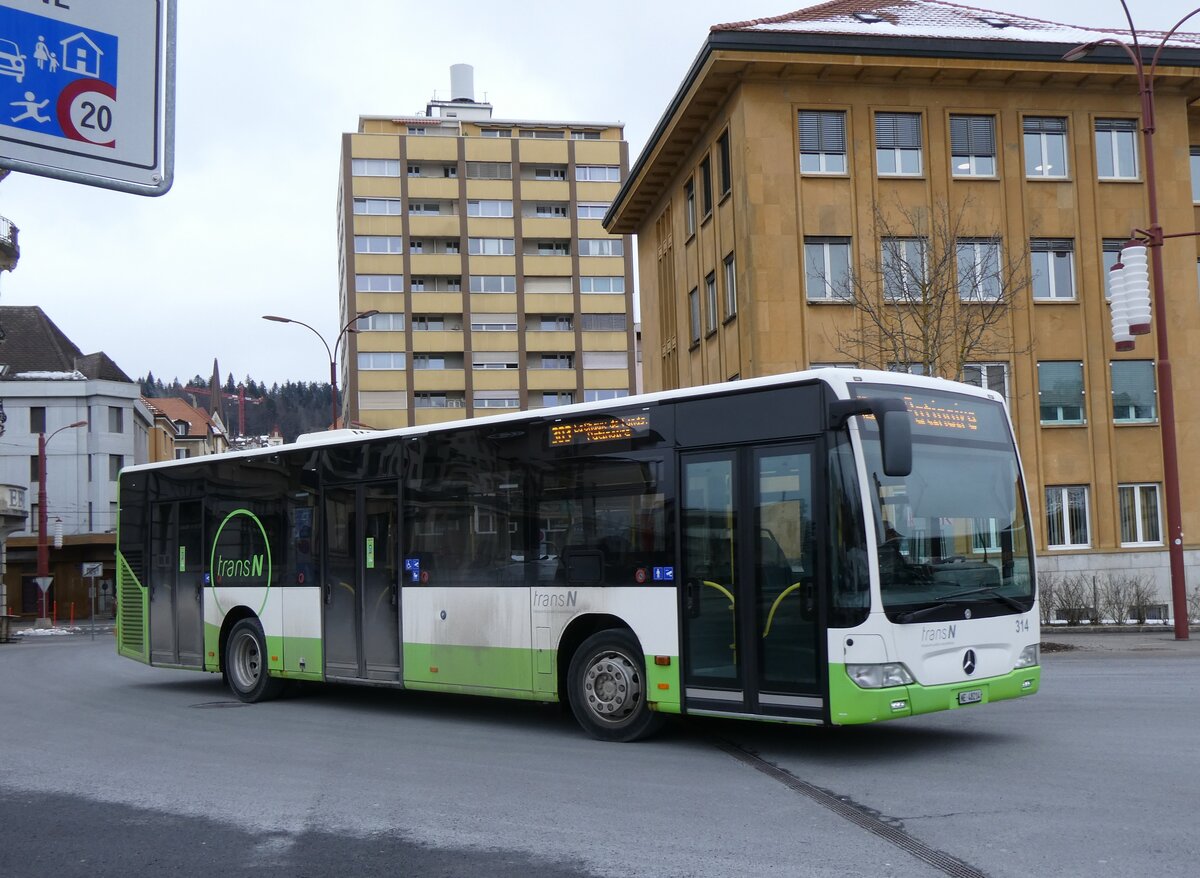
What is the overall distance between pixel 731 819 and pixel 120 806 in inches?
159

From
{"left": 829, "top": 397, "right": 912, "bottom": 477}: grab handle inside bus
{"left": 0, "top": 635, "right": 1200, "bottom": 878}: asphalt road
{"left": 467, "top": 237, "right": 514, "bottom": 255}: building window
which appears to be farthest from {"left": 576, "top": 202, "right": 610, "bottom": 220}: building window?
{"left": 829, "top": 397, "right": 912, "bottom": 477}: grab handle inside bus

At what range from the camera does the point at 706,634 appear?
A: 10.3 m

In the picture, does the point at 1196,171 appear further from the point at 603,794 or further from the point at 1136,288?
the point at 603,794

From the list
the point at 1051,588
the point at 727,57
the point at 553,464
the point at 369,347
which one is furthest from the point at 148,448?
the point at 553,464

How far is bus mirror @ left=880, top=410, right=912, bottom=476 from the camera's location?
9.07 meters

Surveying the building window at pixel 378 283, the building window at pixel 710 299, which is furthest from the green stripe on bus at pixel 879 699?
the building window at pixel 378 283

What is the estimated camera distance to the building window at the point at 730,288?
32.2 m

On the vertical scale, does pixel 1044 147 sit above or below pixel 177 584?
above

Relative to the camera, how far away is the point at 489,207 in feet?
265

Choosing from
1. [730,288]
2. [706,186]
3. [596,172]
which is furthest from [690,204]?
[596,172]

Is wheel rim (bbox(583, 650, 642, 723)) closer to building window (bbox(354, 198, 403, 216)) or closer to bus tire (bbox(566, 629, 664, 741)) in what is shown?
bus tire (bbox(566, 629, 664, 741))

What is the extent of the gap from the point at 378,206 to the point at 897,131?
51465 mm

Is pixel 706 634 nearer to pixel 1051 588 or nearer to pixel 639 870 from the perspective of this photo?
pixel 639 870

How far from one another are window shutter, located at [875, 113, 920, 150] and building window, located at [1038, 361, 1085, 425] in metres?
6.23
